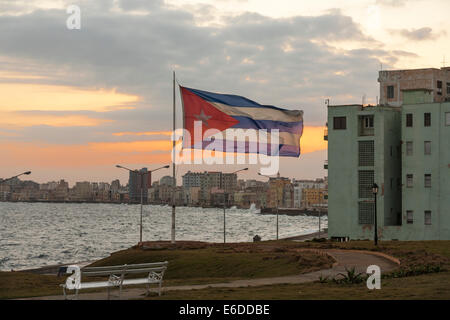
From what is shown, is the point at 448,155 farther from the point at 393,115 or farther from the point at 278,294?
the point at 278,294

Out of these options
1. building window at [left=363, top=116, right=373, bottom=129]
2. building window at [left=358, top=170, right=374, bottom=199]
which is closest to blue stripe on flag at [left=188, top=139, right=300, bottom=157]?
building window at [left=358, top=170, right=374, bottom=199]

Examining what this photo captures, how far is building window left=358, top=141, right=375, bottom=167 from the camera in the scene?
92438mm

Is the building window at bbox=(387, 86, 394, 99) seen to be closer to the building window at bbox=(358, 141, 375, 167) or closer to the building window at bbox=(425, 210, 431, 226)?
the building window at bbox=(358, 141, 375, 167)

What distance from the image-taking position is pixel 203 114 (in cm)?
4444

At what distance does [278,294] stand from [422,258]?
14.9 m

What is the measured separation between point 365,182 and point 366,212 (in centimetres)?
369

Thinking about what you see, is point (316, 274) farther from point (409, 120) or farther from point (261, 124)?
point (409, 120)

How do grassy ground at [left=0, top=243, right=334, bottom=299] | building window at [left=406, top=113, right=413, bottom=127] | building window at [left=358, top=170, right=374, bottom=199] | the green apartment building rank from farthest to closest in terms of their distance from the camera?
building window at [left=358, top=170, right=374, bottom=199] → building window at [left=406, top=113, right=413, bottom=127] → the green apartment building → grassy ground at [left=0, top=243, right=334, bottom=299]

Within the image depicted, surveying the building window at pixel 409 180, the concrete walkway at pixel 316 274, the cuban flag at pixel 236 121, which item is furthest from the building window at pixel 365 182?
the cuban flag at pixel 236 121

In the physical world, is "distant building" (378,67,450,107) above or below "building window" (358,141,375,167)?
above

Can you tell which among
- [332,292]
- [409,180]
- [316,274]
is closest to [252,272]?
[316,274]

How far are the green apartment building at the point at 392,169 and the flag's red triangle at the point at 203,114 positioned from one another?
1963 inches
